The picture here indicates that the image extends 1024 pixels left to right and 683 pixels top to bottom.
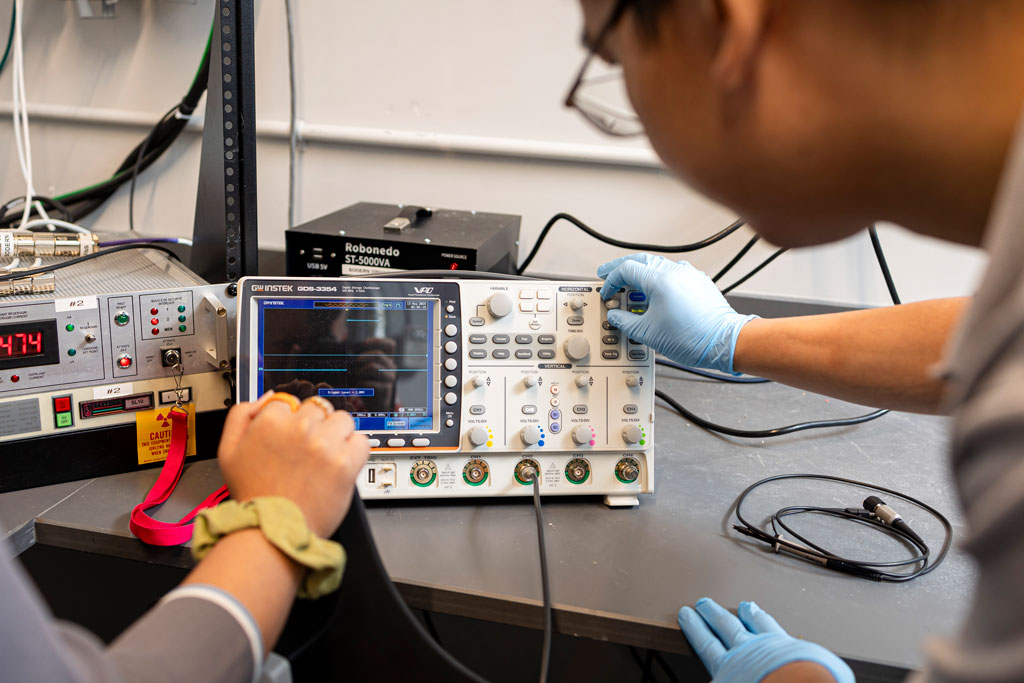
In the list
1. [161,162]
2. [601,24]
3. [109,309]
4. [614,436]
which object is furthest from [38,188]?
[601,24]

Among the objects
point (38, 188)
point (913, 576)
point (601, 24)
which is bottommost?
point (913, 576)

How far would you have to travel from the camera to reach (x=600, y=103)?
581 mm

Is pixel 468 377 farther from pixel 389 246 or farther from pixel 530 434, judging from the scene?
pixel 389 246

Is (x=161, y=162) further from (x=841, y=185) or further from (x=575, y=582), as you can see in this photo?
(x=841, y=185)

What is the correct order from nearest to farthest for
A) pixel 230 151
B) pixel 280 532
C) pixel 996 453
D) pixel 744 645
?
pixel 996 453 < pixel 280 532 < pixel 744 645 < pixel 230 151

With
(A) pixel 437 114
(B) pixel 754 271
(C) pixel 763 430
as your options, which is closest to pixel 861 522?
(C) pixel 763 430

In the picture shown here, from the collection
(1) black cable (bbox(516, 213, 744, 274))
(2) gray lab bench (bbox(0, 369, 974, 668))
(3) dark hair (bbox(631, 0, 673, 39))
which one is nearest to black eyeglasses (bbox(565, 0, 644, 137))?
(3) dark hair (bbox(631, 0, 673, 39))

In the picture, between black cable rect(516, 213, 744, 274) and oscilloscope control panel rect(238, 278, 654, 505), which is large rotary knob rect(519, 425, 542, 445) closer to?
oscilloscope control panel rect(238, 278, 654, 505)

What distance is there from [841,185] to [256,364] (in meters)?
0.68

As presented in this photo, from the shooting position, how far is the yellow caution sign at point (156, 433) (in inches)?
37.6

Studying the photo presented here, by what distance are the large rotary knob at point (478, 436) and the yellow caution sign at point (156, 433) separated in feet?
1.25

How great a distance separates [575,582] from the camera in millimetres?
800

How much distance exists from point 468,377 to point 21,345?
1.73ft

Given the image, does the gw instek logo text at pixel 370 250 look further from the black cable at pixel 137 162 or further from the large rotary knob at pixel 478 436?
the black cable at pixel 137 162
